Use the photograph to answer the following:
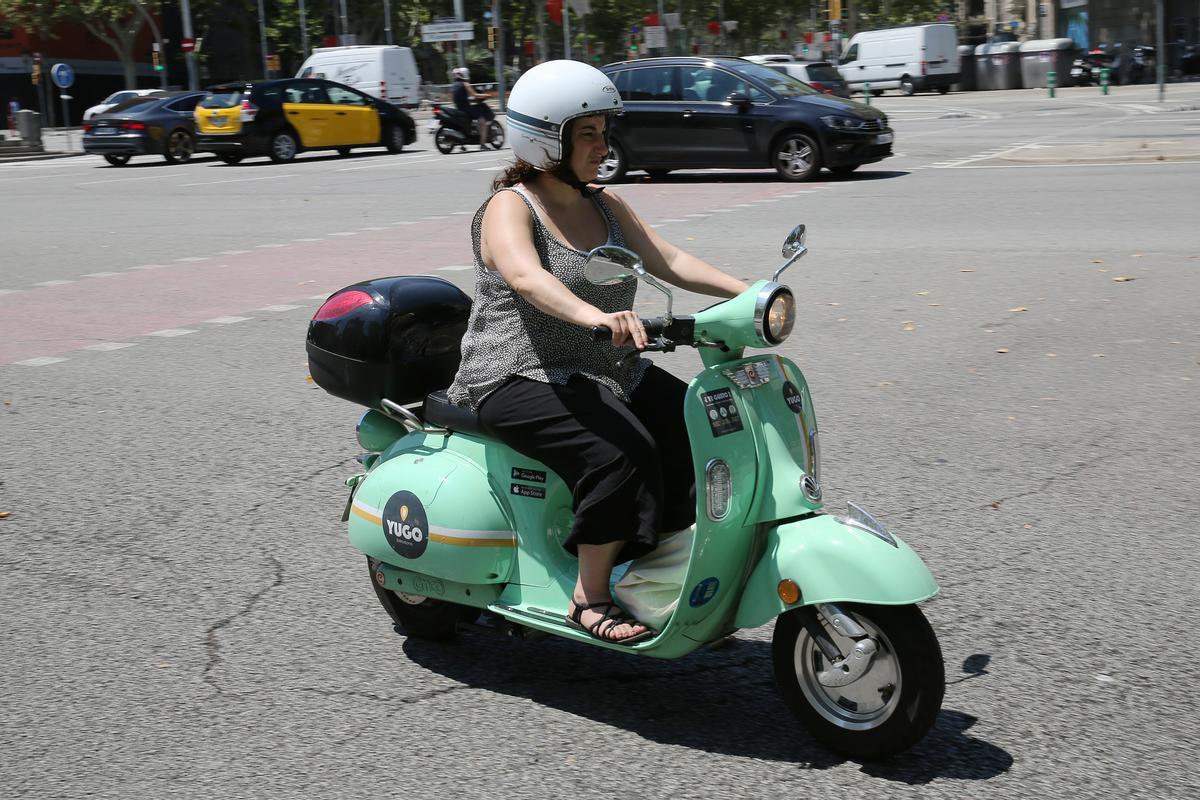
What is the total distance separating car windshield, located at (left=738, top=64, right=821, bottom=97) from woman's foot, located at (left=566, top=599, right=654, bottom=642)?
16.2 metres

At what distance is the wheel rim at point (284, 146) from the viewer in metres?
27.5

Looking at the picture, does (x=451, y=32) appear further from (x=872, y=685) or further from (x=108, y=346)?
(x=872, y=685)

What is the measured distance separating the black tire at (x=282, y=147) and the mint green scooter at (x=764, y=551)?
983 inches

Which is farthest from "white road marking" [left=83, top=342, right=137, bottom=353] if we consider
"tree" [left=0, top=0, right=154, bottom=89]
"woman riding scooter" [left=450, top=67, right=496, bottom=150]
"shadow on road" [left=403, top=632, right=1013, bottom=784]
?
"tree" [left=0, top=0, right=154, bottom=89]

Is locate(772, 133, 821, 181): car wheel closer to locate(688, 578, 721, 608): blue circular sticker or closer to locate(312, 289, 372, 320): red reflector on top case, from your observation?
locate(312, 289, 372, 320): red reflector on top case

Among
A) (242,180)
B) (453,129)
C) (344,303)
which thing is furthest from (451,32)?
(344,303)

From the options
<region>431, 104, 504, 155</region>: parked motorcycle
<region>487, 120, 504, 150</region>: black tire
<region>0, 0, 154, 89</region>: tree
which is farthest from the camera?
<region>0, 0, 154, 89</region>: tree

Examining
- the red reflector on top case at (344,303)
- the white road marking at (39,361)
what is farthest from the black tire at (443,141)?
the red reflector on top case at (344,303)

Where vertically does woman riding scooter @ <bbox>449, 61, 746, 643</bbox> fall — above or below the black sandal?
above

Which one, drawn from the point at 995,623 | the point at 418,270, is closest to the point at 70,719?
the point at 995,623

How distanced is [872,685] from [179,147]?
29.1m

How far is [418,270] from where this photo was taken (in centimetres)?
1145

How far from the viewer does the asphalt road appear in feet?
10.9

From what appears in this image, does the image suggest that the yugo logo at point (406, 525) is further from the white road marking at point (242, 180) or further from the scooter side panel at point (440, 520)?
the white road marking at point (242, 180)
